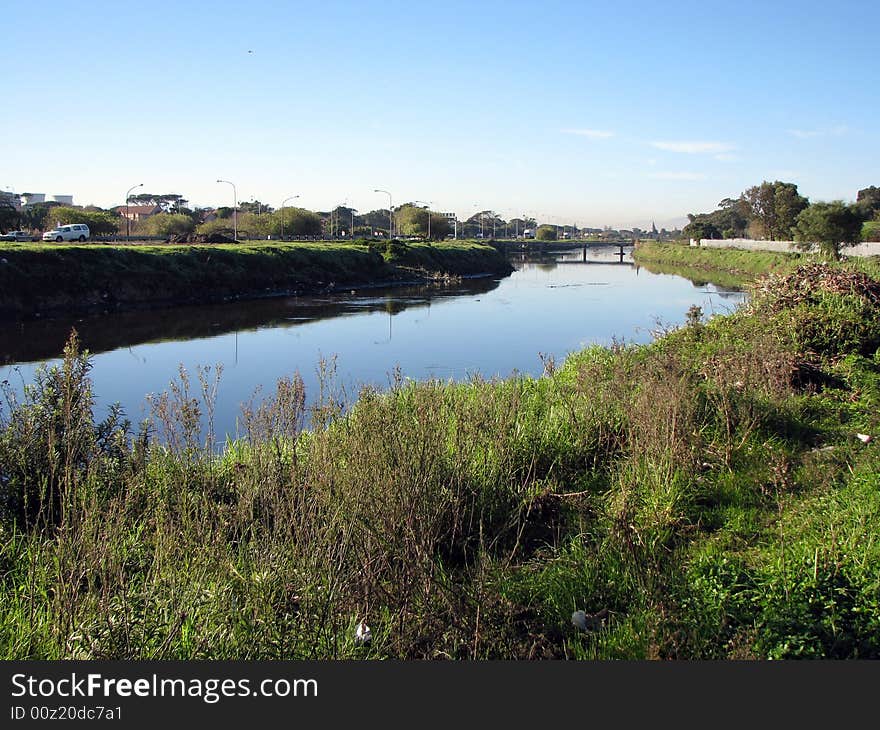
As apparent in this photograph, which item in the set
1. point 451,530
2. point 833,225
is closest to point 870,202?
point 833,225

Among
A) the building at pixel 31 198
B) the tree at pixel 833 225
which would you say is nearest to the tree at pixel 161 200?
the building at pixel 31 198

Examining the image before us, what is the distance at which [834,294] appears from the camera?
13656mm

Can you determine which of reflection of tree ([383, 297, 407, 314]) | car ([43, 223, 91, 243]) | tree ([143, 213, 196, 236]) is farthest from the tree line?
tree ([143, 213, 196, 236])

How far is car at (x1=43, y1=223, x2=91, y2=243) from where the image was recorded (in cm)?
5175

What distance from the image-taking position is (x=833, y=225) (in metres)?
54.6

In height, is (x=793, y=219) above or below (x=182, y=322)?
above

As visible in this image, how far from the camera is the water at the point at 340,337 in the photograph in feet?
67.5

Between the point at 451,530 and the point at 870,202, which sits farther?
the point at 870,202

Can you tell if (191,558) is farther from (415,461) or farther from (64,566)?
(415,461)

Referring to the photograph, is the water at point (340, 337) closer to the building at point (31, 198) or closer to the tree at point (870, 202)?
the tree at point (870, 202)

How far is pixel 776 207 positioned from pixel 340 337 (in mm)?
69157

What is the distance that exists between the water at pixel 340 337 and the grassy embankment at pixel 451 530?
Answer: 4.56 metres

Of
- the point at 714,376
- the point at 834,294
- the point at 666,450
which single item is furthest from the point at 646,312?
the point at 666,450

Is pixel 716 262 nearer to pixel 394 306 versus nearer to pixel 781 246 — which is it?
pixel 781 246
